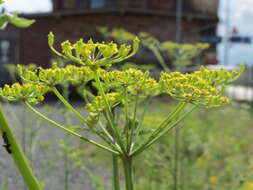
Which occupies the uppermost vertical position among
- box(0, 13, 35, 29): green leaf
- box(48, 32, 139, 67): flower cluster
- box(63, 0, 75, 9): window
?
box(0, 13, 35, 29): green leaf

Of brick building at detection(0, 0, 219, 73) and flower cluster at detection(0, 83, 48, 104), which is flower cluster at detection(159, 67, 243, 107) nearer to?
flower cluster at detection(0, 83, 48, 104)

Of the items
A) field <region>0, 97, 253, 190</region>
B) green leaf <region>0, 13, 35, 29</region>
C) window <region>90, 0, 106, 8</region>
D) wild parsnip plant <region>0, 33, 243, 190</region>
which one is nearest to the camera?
green leaf <region>0, 13, 35, 29</region>

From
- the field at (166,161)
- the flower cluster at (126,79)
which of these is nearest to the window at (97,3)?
the field at (166,161)

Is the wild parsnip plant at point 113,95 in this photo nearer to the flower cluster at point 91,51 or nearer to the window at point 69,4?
the flower cluster at point 91,51

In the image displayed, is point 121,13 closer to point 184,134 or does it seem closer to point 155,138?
point 184,134

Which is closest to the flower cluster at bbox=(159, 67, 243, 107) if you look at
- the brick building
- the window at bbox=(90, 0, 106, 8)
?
the brick building

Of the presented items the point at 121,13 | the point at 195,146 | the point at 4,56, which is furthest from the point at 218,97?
the point at 4,56
